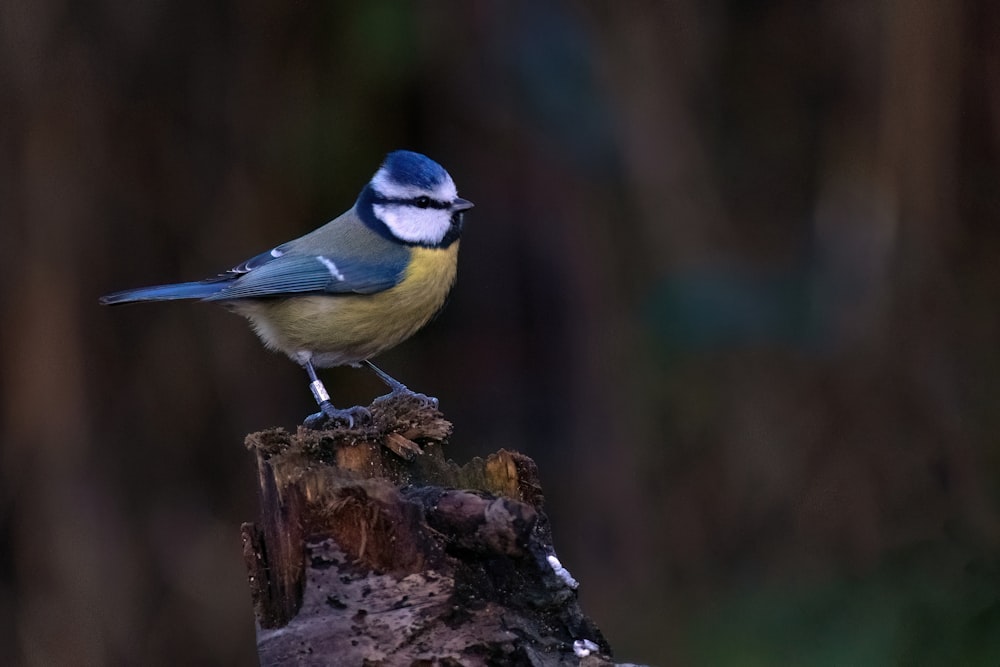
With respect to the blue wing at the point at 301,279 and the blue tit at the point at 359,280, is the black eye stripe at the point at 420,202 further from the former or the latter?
the blue wing at the point at 301,279

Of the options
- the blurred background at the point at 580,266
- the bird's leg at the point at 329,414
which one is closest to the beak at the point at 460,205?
the bird's leg at the point at 329,414

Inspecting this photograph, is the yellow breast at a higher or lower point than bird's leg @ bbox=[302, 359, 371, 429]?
higher

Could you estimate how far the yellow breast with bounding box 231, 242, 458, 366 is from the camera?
3.13 m

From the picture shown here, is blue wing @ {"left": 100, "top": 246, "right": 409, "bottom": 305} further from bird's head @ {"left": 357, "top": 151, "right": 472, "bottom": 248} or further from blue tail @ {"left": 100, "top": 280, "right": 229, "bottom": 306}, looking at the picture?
bird's head @ {"left": 357, "top": 151, "right": 472, "bottom": 248}

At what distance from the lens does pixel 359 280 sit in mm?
3119

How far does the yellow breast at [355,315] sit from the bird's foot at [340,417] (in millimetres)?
372

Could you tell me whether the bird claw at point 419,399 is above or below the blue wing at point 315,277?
below

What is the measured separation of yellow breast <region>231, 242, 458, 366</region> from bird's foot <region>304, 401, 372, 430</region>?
372 millimetres

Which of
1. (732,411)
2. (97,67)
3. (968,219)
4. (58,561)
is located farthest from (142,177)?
(968,219)

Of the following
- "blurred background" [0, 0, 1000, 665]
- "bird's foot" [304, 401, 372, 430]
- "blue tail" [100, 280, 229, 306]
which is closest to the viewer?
"bird's foot" [304, 401, 372, 430]

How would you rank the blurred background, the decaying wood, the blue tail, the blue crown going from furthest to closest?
the blurred background, the blue crown, the blue tail, the decaying wood

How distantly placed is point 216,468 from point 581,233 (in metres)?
1.74

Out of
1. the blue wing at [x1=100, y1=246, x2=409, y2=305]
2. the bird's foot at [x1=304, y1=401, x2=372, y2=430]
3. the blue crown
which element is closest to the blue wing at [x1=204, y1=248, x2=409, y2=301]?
the blue wing at [x1=100, y1=246, x2=409, y2=305]

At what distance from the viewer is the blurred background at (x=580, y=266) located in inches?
164
